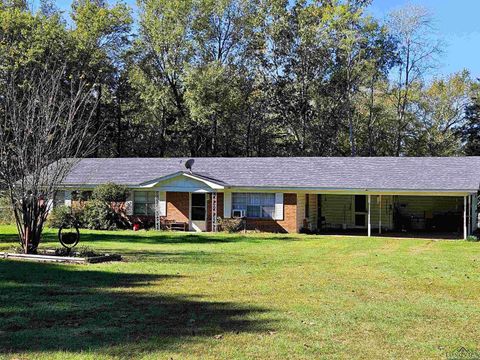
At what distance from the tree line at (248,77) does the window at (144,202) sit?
1182 centimetres

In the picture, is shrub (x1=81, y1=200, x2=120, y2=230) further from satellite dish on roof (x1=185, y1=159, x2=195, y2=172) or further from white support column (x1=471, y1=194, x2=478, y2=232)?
white support column (x1=471, y1=194, x2=478, y2=232)

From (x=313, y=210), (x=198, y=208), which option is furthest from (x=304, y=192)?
(x=198, y=208)

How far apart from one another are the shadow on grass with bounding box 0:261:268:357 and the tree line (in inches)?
1192

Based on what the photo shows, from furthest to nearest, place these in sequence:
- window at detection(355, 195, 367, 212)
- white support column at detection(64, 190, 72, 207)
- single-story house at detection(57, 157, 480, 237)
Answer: white support column at detection(64, 190, 72, 207)
window at detection(355, 195, 367, 212)
single-story house at detection(57, 157, 480, 237)

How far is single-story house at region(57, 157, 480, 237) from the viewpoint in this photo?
86.1ft

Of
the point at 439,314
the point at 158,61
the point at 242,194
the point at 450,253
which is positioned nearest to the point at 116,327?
the point at 439,314

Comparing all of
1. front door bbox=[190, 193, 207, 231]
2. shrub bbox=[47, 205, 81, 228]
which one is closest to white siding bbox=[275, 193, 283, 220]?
front door bbox=[190, 193, 207, 231]

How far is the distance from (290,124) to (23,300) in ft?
118

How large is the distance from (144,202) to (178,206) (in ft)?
7.05

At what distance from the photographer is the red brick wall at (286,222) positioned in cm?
2700

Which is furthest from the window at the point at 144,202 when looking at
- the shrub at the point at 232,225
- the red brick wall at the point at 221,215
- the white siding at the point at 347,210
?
the white siding at the point at 347,210

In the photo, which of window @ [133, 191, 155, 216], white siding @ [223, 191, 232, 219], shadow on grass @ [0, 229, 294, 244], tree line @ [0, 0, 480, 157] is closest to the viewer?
shadow on grass @ [0, 229, 294, 244]

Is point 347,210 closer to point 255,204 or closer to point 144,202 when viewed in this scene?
point 255,204

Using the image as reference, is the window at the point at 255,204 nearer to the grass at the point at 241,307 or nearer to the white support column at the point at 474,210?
the white support column at the point at 474,210
